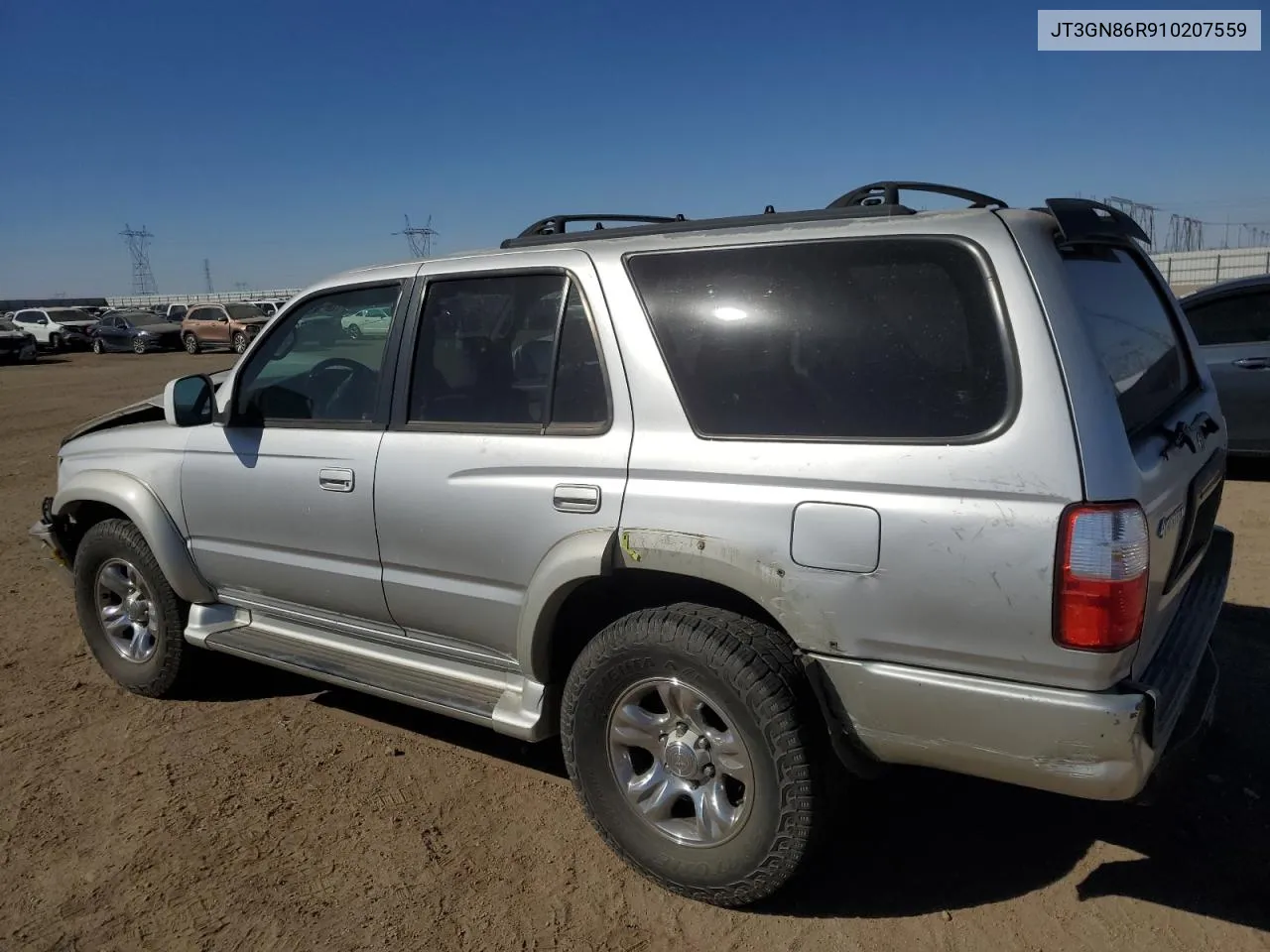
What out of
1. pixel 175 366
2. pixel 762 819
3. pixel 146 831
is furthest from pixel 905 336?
pixel 175 366

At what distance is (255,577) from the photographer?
390 cm

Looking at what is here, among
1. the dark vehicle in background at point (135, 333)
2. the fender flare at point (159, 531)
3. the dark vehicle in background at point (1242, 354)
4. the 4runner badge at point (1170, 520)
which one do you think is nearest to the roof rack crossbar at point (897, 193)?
the 4runner badge at point (1170, 520)

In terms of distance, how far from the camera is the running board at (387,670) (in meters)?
3.12

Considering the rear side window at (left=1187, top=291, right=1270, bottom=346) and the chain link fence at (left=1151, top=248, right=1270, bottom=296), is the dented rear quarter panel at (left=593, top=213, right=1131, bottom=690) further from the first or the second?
the chain link fence at (left=1151, top=248, right=1270, bottom=296)

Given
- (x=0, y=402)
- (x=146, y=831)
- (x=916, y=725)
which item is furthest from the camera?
(x=0, y=402)

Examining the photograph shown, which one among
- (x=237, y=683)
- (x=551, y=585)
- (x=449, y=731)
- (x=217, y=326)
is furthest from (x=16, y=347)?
(x=551, y=585)

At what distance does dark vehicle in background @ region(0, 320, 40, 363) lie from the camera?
29.9 metres

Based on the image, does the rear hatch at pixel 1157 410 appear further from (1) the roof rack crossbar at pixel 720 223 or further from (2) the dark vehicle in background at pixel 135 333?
(2) the dark vehicle in background at pixel 135 333

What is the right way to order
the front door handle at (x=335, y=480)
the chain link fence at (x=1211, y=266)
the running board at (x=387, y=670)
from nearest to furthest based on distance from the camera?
the running board at (x=387, y=670) → the front door handle at (x=335, y=480) → the chain link fence at (x=1211, y=266)

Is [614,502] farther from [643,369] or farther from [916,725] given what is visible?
[916,725]

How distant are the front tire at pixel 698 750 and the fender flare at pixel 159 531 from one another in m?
2.06

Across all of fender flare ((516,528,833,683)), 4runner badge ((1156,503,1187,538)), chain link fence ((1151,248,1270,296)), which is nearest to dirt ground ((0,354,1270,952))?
fender flare ((516,528,833,683))

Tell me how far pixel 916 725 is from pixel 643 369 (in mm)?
1246

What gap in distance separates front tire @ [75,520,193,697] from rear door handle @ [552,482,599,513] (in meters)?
2.27
